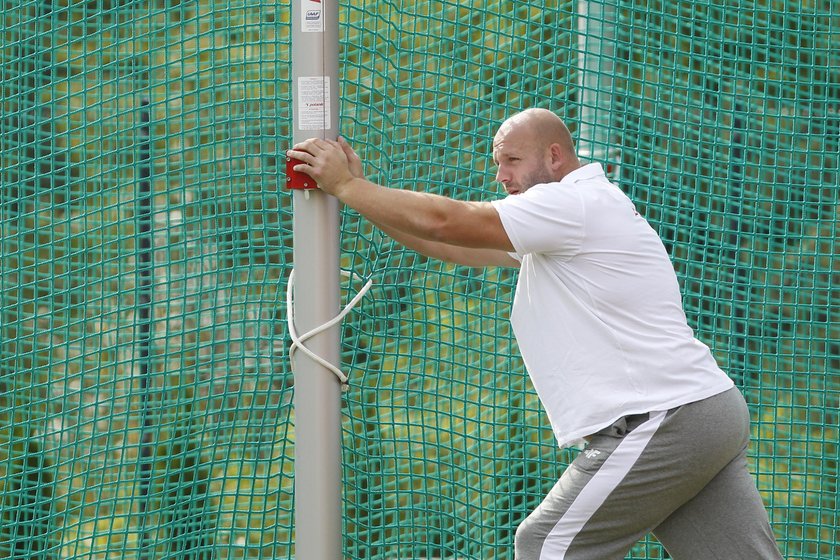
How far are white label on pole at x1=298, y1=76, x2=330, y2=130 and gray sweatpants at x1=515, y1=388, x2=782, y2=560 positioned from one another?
1130 mm

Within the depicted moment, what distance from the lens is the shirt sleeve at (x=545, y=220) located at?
2.77 meters

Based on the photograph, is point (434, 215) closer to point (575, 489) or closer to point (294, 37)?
point (294, 37)

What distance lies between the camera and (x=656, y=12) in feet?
14.1

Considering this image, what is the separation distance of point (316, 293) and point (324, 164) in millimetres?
349

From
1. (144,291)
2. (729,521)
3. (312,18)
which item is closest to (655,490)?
(729,521)

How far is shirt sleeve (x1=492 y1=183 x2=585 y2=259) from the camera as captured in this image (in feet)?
9.08

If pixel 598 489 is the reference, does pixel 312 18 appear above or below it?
above

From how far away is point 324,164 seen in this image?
8.88ft

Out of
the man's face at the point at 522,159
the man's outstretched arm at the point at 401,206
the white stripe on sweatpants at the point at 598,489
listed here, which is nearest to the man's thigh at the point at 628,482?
the white stripe on sweatpants at the point at 598,489

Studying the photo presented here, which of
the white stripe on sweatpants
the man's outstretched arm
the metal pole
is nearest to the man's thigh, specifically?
the white stripe on sweatpants

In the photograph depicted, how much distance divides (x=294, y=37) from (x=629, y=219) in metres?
1.05

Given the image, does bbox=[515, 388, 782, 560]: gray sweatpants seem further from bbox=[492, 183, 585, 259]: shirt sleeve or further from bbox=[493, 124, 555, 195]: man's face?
bbox=[493, 124, 555, 195]: man's face

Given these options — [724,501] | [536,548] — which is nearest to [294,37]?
[536,548]

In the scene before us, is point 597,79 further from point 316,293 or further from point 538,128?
point 316,293
